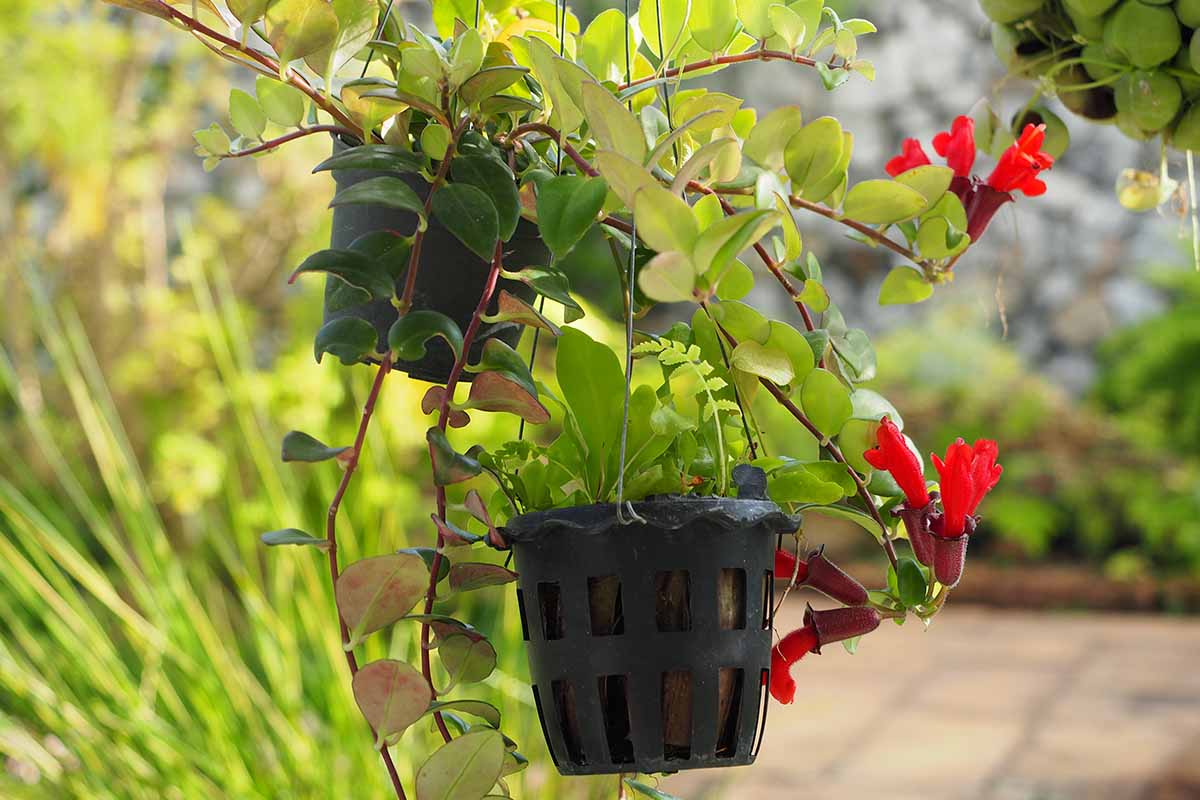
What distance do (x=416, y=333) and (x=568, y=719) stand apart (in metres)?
0.16

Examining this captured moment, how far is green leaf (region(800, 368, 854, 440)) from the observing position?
51 cm

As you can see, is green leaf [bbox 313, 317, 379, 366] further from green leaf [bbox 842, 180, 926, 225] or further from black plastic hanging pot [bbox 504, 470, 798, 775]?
green leaf [bbox 842, 180, 926, 225]

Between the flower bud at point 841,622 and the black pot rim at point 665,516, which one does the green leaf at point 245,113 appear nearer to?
the black pot rim at point 665,516

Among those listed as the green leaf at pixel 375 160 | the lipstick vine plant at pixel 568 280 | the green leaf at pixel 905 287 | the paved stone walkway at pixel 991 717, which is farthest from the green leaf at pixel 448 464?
the paved stone walkway at pixel 991 717

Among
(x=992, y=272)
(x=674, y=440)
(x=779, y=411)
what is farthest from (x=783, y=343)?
(x=992, y=272)

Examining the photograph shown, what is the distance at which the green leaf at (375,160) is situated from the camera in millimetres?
465

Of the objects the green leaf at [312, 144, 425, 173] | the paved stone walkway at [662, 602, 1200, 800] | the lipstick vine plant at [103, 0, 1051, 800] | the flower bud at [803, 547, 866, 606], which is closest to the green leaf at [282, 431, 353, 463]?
the lipstick vine plant at [103, 0, 1051, 800]

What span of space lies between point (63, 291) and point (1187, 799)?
2.68 m

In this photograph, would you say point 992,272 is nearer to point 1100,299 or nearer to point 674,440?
point 1100,299

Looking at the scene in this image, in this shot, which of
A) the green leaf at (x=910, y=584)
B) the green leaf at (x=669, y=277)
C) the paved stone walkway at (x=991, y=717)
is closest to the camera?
the green leaf at (x=669, y=277)

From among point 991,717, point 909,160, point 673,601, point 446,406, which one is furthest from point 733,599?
point 991,717

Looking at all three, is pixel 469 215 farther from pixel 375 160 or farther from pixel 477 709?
pixel 477 709

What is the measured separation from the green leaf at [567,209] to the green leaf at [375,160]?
0.06 m

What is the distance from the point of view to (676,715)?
1.56 feet
